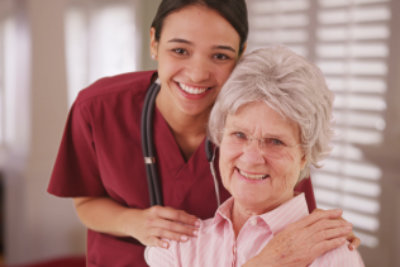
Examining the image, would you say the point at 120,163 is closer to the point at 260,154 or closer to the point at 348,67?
the point at 260,154

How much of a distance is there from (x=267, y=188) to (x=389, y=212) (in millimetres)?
606

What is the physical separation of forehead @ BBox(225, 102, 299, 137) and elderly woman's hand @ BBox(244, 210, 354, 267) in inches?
5.8

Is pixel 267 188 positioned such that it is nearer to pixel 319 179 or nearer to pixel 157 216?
pixel 157 216

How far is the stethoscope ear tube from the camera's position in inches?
39.4

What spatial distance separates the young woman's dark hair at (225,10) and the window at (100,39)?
0.31 m

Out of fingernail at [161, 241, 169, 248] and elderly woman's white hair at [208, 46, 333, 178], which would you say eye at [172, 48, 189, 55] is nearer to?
elderly woman's white hair at [208, 46, 333, 178]

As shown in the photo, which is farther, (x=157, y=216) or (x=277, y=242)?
(x=157, y=216)

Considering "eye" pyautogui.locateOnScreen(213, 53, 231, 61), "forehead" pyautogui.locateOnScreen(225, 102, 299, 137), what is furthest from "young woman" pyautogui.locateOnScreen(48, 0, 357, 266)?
"forehead" pyautogui.locateOnScreen(225, 102, 299, 137)

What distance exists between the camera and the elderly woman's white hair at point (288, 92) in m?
0.74

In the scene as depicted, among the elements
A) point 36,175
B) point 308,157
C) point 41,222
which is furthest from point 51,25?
point 308,157

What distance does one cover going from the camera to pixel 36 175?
252cm

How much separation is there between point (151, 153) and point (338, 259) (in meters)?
0.46

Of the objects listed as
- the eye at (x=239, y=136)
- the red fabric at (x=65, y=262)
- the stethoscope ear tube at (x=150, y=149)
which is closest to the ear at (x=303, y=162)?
the eye at (x=239, y=136)

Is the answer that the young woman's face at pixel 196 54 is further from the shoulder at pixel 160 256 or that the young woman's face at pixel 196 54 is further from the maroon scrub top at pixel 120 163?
the shoulder at pixel 160 256
